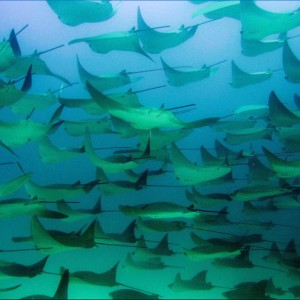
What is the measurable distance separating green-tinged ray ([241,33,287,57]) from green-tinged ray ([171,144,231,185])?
189cm

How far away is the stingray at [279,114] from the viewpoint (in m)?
3.49

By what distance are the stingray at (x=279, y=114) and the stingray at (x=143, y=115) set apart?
0.93 metres

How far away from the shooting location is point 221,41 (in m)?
5.93

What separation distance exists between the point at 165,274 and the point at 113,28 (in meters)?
3.97

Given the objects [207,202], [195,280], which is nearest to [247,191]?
[207,202]

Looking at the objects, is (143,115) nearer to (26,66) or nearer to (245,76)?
(26,66)

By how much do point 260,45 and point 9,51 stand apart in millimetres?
2863

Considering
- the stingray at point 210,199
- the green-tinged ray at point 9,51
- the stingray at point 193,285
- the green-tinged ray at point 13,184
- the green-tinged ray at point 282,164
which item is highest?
the green-tinged ray at point 9,51

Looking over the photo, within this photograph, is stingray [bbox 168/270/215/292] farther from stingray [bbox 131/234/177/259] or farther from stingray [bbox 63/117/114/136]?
stingray [bbox 63/117/114/136]

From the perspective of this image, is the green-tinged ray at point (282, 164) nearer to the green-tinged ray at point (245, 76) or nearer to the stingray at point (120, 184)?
the stingray at point (120, 184)

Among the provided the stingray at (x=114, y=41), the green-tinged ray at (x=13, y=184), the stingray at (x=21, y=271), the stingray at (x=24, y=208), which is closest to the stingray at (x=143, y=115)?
the green-tinged ray at (x=13, y=184)

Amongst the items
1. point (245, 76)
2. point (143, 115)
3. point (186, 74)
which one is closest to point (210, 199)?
point (143, 115)

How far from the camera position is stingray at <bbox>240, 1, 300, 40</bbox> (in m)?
3.78

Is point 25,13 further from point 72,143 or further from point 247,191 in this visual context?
point 247,191
